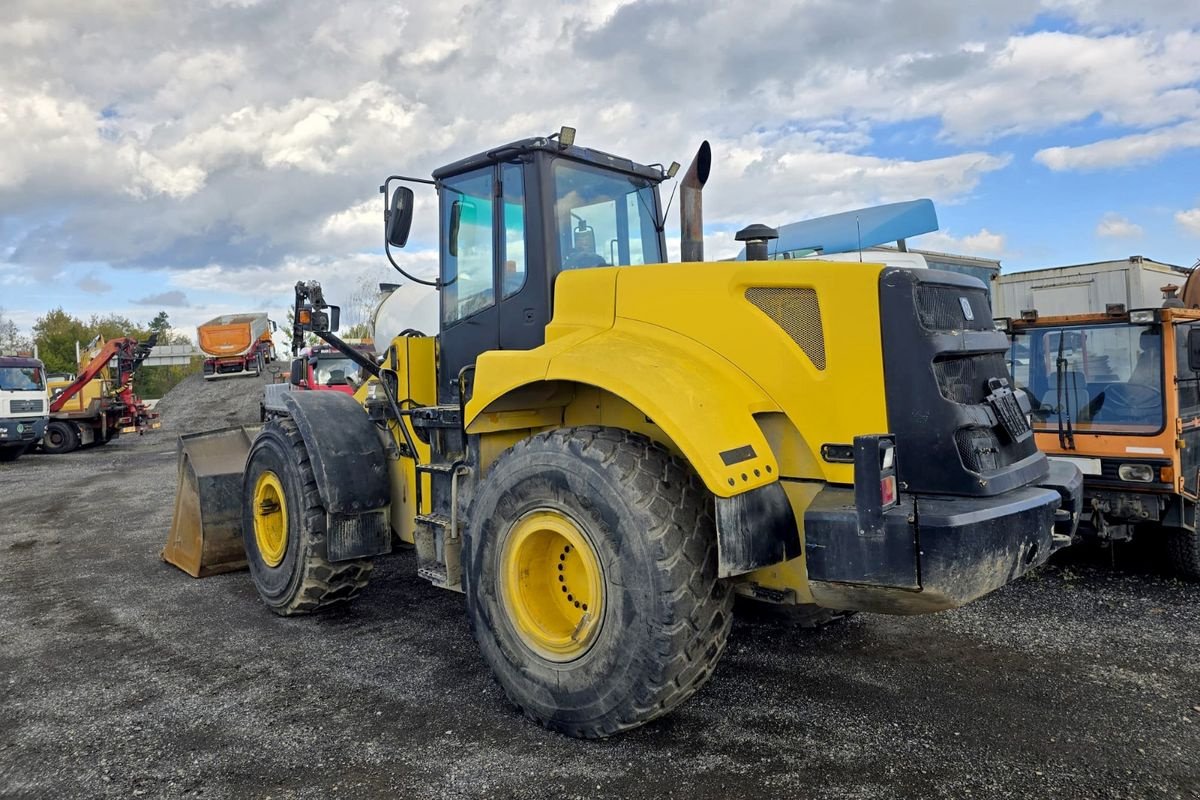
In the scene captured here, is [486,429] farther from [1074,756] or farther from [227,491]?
[227,491]

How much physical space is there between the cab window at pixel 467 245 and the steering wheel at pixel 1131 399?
4.77 meters

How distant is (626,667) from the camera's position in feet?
10.4

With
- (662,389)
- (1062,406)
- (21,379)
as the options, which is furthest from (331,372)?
(662,389)

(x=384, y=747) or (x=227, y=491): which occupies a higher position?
(x=227, y=491)

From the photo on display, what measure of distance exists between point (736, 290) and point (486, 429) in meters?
1.44

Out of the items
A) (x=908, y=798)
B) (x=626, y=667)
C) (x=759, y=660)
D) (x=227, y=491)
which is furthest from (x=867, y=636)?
(x=227, y=491)

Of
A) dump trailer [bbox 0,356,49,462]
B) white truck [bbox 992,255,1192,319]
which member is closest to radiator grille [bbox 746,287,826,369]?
white truck [bbox 992,255,1192,319]

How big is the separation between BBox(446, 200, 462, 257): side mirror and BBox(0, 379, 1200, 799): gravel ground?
88.4 inches

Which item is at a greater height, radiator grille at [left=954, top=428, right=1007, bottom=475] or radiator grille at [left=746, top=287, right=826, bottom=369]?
radiator grille at [left=746, top=287, right=826, bottom=369]

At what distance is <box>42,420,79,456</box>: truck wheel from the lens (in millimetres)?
20688

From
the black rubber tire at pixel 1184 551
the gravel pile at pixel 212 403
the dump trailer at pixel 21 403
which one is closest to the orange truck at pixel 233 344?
the gravel pile at pixel 212 403

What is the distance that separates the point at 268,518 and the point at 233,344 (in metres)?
25.0

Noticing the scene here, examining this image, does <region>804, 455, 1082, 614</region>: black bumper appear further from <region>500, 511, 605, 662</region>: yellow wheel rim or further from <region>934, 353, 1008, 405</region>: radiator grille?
<region>500, 511, 605, 662</region>: yellow wheel rim

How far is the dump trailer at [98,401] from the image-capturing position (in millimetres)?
20766
